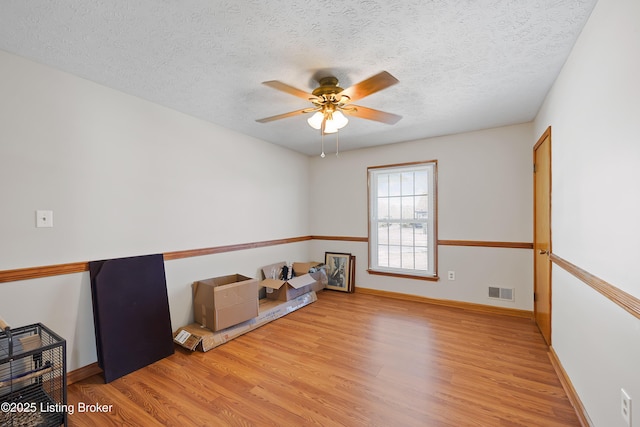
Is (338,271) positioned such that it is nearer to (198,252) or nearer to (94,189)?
(198,252)

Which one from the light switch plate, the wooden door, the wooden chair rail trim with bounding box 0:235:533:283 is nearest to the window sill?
the wooden chair rail trim with bounding box 0:235:533:283

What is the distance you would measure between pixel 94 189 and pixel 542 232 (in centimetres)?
406

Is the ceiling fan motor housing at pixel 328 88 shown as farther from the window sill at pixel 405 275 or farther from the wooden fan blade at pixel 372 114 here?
the window sill at pixel 405 275

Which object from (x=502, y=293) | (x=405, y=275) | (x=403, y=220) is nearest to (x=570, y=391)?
(x=502, y=293)

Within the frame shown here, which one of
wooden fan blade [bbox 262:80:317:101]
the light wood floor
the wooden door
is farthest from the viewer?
the wooden door

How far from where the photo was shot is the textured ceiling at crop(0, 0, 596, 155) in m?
1.49

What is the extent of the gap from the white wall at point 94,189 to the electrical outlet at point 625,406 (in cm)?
317

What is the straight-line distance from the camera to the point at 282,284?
12.0ft

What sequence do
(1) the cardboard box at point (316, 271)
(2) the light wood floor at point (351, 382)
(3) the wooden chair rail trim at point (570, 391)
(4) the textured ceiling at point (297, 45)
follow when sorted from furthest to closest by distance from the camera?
1. (1) the cardboard box at point (316, 271)
2. (2) the light wood floor at point (351, 382)
3. (3) the wooden chair rail trim at point (570, 391)
4. (4) the textured ceiling at point (297, 45)

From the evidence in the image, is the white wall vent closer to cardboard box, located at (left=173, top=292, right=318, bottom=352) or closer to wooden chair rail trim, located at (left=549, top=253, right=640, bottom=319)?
wooden chair rail trim, located at (left=549, top=253, right=640, bottom=319)

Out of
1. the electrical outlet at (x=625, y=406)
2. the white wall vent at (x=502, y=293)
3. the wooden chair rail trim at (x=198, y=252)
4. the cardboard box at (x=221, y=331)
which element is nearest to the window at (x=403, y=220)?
the wooden chair rail trim at (x=198, y=252)

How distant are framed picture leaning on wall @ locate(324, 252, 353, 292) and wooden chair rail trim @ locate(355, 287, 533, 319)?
0.22 m

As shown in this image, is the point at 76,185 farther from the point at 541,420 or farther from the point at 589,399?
the point at 589,399

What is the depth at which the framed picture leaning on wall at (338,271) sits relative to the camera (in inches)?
177
